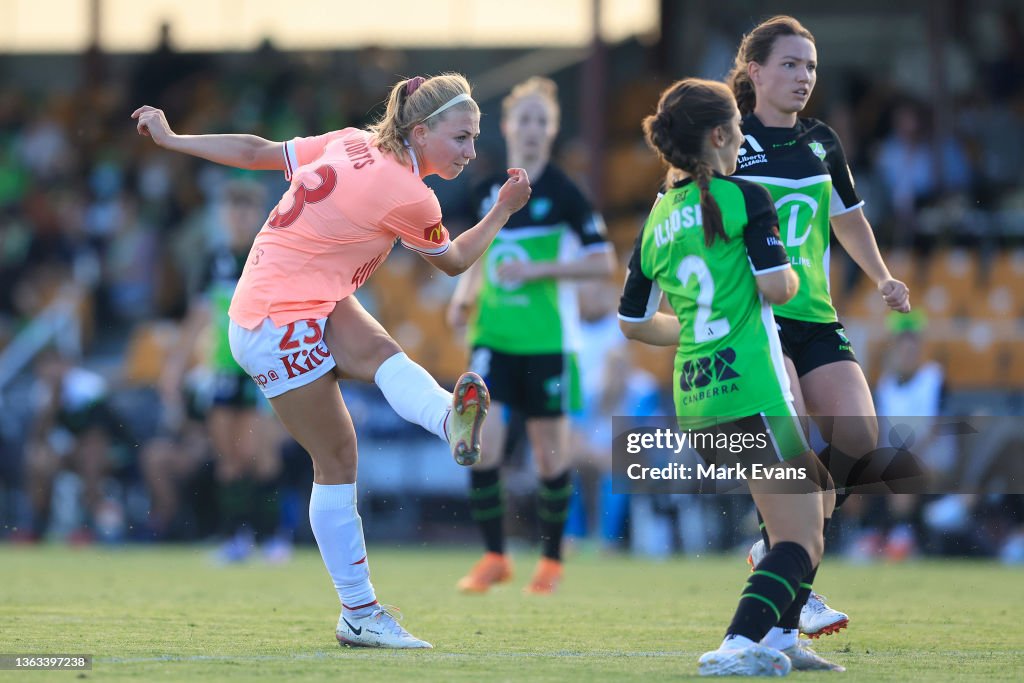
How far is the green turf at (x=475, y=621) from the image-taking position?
4.82 meters

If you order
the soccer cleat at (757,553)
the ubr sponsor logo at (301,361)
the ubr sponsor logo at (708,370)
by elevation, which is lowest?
the soccer cleat at (757,553)

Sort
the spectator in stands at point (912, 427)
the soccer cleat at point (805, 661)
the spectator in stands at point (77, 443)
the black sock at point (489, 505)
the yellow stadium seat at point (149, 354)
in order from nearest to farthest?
the soccer cleat at point (805, 661)
the black sock at point (489, 505)
the spectator in stands at point (912, 427)
the spectator in stands at point (77, 443)
the yellow stadium seat at point (149, 354)

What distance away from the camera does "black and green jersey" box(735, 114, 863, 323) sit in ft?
18.8

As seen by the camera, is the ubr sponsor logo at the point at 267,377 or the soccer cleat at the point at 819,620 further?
the soccer cleat at the point at 819,620

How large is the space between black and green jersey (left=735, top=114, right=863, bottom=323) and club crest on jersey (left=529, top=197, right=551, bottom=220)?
2.76 metres

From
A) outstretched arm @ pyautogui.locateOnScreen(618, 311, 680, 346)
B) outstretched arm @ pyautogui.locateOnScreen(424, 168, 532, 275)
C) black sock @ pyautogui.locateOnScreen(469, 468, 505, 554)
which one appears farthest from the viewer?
black sock @ pyautogui.locateOnScreen(469, 468, 505, 554)

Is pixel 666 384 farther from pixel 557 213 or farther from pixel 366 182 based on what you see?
pixel 366 182

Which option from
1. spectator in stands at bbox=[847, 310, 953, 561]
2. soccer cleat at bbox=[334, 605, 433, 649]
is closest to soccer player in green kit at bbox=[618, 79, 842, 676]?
soccer cleat at bbox=[334, 605, 433, 649]

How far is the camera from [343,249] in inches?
212

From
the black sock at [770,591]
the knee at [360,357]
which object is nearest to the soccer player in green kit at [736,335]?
the black sock at [770,591]

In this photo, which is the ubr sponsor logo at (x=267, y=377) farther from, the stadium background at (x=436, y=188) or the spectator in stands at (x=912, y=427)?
the stadium background at (x=436, y=188)

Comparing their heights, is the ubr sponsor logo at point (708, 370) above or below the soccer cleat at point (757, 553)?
above

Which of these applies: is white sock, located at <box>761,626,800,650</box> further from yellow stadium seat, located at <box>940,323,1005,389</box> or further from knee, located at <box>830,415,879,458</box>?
yellow stadium seat, located at <box>940,323,1005,389</box>

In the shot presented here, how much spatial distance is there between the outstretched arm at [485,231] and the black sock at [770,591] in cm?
151
